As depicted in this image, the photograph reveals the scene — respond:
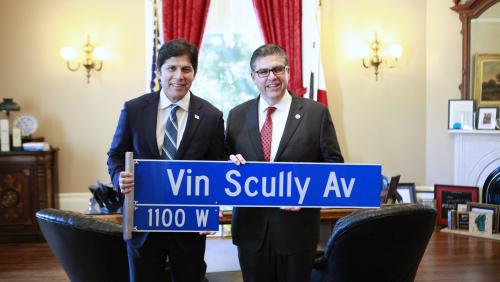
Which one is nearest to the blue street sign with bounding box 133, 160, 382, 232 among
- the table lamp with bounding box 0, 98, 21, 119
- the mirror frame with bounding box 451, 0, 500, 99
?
the table lamp with bounding box 0, 98, 21, 119

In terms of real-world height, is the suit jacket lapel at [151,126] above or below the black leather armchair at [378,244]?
above

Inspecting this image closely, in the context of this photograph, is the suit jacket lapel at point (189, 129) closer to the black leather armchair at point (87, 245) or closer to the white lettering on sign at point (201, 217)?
the white lettering on sign at point (201, 217)

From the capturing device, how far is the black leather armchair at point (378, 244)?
82.7 inches

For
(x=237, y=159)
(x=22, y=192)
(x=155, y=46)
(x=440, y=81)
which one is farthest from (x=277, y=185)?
(x=440, y=81)

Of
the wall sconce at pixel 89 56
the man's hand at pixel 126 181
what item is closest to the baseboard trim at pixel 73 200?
the wall sconce at pixel 89 56

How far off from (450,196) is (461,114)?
92 cm

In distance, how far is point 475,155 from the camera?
498 cm

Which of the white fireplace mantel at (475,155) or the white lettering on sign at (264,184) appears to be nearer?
the white lettering on sign at (264,184)

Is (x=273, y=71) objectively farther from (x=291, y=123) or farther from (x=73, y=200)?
(x=73, y=200)

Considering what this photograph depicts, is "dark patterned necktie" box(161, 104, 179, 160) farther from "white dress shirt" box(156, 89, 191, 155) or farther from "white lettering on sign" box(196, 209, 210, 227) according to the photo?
"white lettering on sign" box(196, 209, 210, 227)

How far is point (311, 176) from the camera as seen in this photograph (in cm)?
173

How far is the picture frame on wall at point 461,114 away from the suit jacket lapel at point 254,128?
383cm

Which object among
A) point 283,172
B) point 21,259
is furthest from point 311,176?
point 21,259

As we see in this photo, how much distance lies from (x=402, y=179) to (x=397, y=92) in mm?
1027
